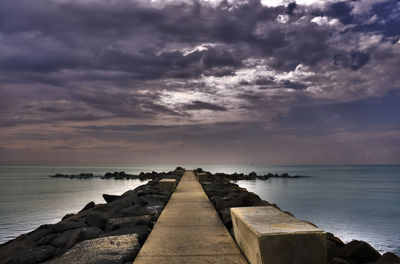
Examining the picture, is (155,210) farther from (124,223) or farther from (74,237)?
(74,237)

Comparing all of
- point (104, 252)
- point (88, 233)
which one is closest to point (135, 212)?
point (88, 233)

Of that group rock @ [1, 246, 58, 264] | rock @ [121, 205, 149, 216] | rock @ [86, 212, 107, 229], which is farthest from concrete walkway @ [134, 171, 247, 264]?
rock @ [1, 246, 58, 264]

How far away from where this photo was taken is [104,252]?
3717 millimetres

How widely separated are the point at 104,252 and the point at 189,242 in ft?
3.98

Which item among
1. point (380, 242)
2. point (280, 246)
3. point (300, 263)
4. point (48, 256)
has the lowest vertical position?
point (380, 242)

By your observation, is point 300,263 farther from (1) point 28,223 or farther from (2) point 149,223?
(1) point 28,223

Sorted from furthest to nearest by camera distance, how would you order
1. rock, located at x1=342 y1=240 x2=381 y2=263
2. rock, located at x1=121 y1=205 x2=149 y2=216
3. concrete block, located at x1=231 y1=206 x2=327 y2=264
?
rock, located at x1=121 y1=205 x2=149 y2=216, rock, located at x1=342 y1=240 x2=381 y2=263, concrete block, located at x1=231 y1=206 x2=327 y2=264

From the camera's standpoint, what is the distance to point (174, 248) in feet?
13.0

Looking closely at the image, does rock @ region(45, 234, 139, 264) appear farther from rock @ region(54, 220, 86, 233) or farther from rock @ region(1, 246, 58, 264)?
rock @ region(54, 220, 86, 233)

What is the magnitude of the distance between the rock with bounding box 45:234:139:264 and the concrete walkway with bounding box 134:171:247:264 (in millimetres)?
166

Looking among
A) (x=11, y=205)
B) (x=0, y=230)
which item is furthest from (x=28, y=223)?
(x=11, y=205)

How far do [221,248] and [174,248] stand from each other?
66cm

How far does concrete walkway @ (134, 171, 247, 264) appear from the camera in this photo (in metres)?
3.57

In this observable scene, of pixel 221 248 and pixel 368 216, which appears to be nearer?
pixel 221 248
